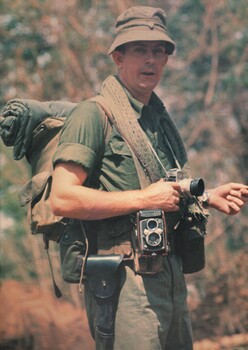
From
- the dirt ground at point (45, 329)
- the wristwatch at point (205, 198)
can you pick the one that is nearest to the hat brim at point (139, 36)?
the wristwatch at point (205, 198)

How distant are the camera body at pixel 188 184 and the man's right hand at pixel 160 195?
0.21 feet

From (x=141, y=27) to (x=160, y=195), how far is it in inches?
35.0

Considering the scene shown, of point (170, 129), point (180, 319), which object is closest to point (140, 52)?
point (170, 129)

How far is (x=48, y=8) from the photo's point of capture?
38.0 ft

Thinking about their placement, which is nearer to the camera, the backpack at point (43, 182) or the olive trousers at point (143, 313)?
the olive trousers at point (143, 313)

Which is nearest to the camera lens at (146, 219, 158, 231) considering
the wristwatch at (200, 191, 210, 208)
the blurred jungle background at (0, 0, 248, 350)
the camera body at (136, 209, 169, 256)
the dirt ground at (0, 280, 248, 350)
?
the camera body at (136, 209, 169, 256)

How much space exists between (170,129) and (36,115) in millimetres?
693

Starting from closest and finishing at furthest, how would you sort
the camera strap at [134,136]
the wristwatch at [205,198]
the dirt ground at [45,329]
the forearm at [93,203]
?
the forearm at [93,203], the camera strap at [134,136], the wristwatch at [205,198], the dirt ground at [45,329]

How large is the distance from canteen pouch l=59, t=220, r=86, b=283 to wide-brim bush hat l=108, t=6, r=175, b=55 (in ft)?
2.93

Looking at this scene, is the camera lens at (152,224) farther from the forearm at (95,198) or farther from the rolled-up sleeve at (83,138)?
the rolled-up sleeve at (83,138)

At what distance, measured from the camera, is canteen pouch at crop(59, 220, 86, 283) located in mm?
3252

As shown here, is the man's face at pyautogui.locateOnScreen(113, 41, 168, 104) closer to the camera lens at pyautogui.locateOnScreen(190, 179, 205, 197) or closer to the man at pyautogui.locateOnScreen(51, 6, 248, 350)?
the man at pyautogui.locateOnScreen(51, 6, 248, 350)

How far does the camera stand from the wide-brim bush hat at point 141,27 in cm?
345

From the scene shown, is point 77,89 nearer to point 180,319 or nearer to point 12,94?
point 12,94
